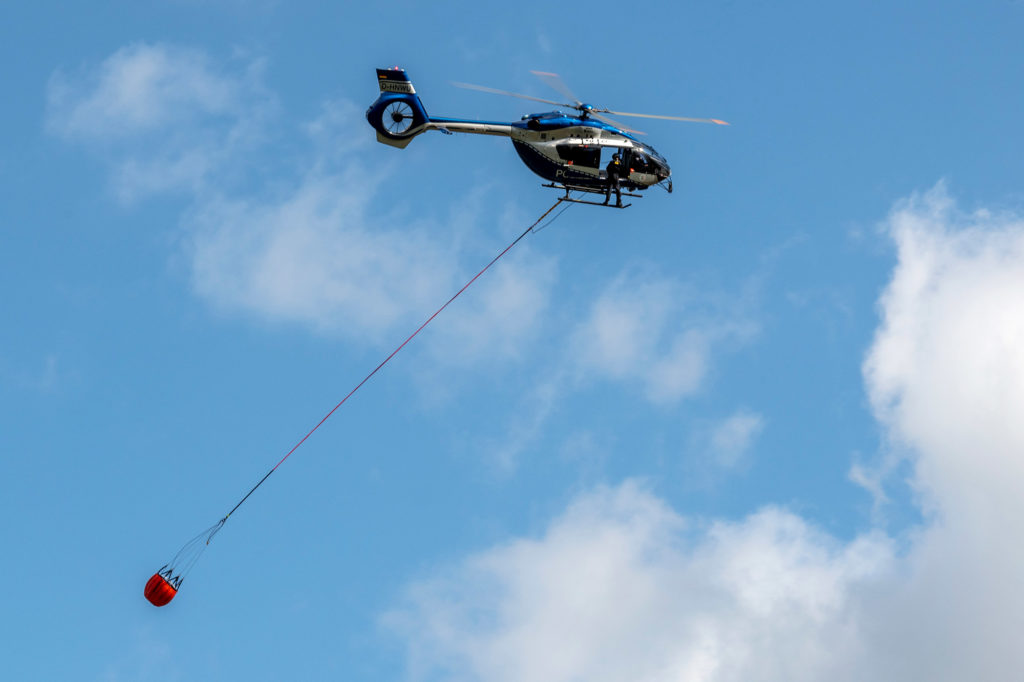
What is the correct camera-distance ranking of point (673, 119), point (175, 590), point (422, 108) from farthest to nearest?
point (422, 108) < point (673, 119) < point (175, 590)

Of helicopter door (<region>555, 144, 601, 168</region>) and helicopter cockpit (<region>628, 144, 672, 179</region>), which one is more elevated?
helicopter cockpit (<region>628, 144, 672, 179</region>)

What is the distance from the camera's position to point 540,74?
2116 inches

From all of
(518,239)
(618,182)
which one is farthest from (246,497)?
(618,182)

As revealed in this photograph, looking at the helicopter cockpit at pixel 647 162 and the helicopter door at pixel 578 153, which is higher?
the helicopter cockpit at pixel 647 162

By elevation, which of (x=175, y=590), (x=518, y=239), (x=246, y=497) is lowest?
(x=175, y=590)

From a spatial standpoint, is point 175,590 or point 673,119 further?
point 673,119

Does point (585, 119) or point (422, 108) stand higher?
→ point (585, 119)

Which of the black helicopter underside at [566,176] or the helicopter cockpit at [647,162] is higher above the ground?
the helicopter cockpit at [647,162]

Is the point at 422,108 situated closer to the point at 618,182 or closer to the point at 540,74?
the point at 540,74

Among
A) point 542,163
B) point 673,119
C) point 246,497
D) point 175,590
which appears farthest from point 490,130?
point 175,590

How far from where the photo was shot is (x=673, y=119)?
5281cm

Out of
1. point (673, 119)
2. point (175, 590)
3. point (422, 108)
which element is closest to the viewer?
point (175, 590)

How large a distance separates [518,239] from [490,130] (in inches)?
202

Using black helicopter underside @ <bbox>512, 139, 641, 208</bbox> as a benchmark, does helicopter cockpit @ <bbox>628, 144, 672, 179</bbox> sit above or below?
above
